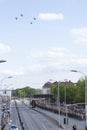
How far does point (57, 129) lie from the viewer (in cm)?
7494

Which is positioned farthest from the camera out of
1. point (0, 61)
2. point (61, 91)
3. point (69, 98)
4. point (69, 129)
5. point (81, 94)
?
point (61, 91)

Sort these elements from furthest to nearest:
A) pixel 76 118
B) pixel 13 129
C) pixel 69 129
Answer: pixel 76 118
pixel 69 129
pixel 13 129

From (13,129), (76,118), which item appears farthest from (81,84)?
(13,129)

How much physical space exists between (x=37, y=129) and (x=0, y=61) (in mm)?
48099

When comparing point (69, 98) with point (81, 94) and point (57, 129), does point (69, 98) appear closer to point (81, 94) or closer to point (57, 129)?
point (81, 94)

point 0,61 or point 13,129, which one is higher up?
point 0,61

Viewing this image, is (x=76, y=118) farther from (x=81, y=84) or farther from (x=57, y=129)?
(x=81, y=84)

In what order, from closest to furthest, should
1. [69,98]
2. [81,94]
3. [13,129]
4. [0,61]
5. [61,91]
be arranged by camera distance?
[0,61] → [13,129] → [81,94] → [69,98] → [61,91]

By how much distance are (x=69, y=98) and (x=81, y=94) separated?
82.1 feet

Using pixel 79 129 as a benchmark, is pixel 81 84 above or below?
above

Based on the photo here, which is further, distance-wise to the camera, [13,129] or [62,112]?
[62,112]

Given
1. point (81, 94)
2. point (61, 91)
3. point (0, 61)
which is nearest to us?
point (0, 61)

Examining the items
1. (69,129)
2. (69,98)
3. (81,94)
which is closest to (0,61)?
(69,129)

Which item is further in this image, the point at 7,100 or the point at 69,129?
the point at 7,100
